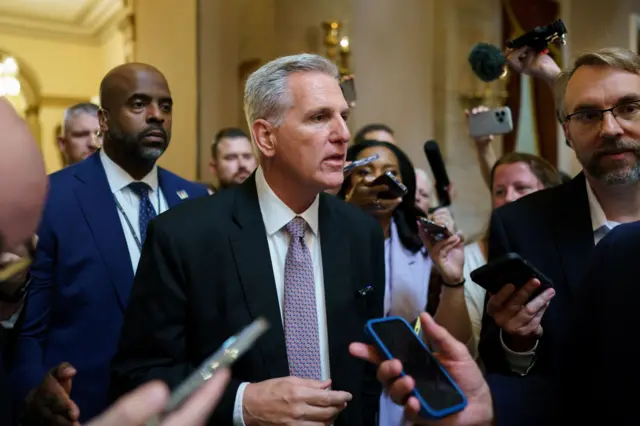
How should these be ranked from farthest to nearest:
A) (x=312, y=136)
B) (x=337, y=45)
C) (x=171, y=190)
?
1. (x=337, y=45)
2. (x=171, y=190)
3. (x=312, y=136)

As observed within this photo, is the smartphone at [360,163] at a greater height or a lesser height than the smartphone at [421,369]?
greater

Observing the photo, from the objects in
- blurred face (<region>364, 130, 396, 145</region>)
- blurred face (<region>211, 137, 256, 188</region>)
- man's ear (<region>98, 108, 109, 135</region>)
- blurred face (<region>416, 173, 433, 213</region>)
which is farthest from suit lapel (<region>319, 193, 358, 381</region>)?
blurred face (<region>211, 137, 256, 188</region>)

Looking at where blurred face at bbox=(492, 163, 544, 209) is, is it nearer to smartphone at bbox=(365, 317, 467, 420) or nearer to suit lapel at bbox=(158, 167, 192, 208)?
suit lapel at bbox=(158, 167, 192, 208)

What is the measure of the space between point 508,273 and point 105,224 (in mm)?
1333

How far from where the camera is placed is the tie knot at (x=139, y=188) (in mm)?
2275

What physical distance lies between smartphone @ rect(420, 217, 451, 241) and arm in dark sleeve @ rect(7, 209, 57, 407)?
122cm

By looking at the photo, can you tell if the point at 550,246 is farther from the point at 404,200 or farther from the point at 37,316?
the point at 37,316

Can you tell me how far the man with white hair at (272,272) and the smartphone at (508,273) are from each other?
0.41 metres

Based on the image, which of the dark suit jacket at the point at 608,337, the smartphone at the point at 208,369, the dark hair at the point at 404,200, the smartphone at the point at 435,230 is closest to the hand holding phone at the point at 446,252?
the smartphone at the point at 435,230

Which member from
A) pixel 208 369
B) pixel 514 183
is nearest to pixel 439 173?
pixel 514 183

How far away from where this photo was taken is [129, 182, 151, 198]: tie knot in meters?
2.28

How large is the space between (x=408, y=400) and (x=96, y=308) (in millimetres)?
1234

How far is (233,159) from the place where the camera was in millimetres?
3779

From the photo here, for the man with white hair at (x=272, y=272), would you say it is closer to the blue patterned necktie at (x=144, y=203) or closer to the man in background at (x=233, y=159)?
the blue patterned necktie at (x=144, y=203)
